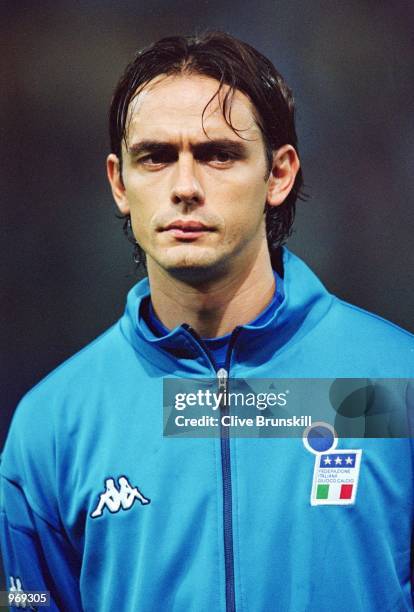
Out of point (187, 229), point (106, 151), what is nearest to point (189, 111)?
point (187, 229)

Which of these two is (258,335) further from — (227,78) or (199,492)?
(227,78)

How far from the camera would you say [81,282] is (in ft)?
5.84

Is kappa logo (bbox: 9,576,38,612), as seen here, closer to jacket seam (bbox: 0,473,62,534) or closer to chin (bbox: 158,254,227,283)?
jacket seam (bbox: 0,473,62,534)

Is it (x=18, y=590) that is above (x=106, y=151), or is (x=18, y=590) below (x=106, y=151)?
below

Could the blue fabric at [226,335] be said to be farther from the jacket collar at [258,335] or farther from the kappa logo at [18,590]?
the kappa logo at [18,590]

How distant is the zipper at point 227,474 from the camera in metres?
1.40

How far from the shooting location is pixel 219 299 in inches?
59.9

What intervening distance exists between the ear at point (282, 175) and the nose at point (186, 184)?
0.62 feet

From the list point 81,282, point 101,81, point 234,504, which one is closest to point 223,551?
point 234,504

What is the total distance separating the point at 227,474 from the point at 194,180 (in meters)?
0.52

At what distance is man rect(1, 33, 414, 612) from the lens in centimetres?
142

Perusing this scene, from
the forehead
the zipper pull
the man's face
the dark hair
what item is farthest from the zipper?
the forehead

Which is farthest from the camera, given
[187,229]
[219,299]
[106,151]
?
[106,151]

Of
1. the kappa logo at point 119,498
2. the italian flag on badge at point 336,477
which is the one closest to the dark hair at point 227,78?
the italian flag on badge at point 336,477
